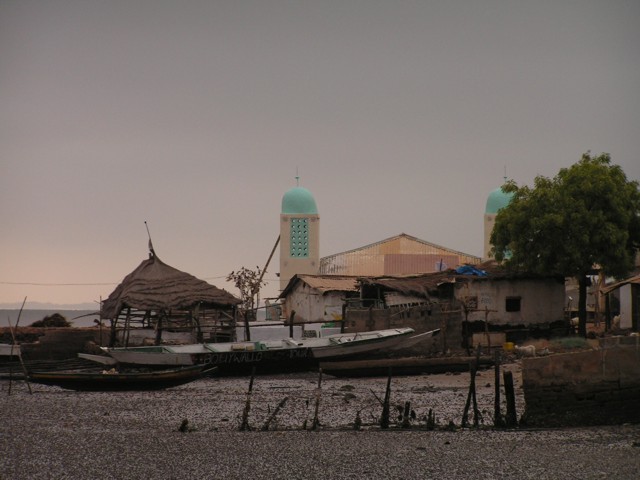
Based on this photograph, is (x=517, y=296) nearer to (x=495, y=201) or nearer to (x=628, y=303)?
(x=628, y=303)

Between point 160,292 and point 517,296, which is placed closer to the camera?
point 160,292

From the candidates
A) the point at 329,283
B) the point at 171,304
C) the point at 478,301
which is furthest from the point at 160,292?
the point at 478,301

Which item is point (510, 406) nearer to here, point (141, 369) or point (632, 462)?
point (632, 462)

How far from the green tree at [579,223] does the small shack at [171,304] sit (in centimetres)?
1178

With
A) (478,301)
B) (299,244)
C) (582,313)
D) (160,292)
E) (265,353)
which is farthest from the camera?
(299,244)

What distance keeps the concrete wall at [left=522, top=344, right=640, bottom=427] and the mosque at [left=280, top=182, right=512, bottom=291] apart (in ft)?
141

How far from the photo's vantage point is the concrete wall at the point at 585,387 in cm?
1872

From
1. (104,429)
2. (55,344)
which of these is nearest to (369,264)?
(55,344)

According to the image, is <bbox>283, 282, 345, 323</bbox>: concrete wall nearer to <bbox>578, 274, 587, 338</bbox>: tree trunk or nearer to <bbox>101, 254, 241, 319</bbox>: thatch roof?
<bbox>101, 254, 241, 319</bbox>: thatch roof

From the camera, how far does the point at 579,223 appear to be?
3681 cm

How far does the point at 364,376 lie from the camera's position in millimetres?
31984

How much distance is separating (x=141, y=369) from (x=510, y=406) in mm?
17204

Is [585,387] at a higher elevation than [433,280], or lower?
lower

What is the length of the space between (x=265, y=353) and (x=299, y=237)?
1191 inches
